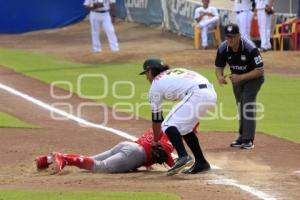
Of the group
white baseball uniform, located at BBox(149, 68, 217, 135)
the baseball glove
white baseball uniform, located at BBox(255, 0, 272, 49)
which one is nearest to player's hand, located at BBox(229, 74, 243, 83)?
white baseball uniform, located at BBox(149, 68, 217, 135)

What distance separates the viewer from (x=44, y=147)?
39.4 feet

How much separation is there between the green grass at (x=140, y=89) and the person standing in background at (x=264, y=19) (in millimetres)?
3015

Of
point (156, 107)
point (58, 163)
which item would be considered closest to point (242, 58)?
point (156, 107)

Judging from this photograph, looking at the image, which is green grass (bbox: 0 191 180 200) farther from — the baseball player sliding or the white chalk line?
the baseball player sliding

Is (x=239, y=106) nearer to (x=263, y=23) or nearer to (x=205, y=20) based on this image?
(x=263, y=23)

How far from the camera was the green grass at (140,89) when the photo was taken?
47.3 ft

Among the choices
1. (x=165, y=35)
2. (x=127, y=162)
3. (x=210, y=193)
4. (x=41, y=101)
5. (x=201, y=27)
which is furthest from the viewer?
(x=165, y=35)

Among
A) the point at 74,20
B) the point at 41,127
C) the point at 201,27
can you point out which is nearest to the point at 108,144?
the point at 41,127

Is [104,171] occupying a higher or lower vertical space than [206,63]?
higher

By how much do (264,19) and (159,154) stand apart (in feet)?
46.1

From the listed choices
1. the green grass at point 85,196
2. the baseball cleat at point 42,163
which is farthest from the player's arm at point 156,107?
the green grass at point 85,196

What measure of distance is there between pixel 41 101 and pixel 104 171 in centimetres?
723

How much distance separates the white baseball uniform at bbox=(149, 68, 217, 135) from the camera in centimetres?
968

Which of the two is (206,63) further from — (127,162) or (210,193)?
(210,193)
